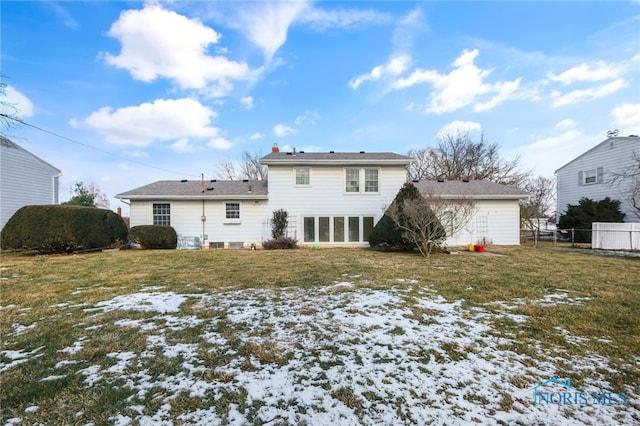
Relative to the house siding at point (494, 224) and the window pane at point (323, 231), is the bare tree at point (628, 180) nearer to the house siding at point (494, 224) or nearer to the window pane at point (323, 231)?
the house siding at point (494, 224)

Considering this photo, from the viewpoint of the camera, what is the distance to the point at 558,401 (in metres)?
2.31

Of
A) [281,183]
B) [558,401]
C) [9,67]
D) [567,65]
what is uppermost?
[567,65]

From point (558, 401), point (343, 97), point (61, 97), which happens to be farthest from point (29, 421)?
point (343, 97)

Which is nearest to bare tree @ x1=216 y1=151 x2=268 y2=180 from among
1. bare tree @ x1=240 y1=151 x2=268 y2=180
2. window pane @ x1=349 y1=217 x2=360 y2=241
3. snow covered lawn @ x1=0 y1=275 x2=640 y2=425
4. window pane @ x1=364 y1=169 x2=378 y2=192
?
bare tree @ x1=240 y1=151 x2=268 y2=180

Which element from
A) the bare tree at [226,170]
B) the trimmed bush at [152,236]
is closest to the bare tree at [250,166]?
the bare tree at [226,170]

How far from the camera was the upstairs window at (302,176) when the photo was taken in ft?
47.8

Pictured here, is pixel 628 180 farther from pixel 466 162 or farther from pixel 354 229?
pixel 354 229

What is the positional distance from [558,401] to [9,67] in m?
16.1

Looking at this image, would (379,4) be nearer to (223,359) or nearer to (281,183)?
Result: (281,183)

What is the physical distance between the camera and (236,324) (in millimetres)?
3895

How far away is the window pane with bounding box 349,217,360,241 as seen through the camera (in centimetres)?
1452

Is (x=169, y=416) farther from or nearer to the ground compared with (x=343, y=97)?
nearer to the ground

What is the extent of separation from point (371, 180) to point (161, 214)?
38.6 feet

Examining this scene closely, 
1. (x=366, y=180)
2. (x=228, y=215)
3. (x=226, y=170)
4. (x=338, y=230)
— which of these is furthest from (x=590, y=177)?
(x=226, y=170)
